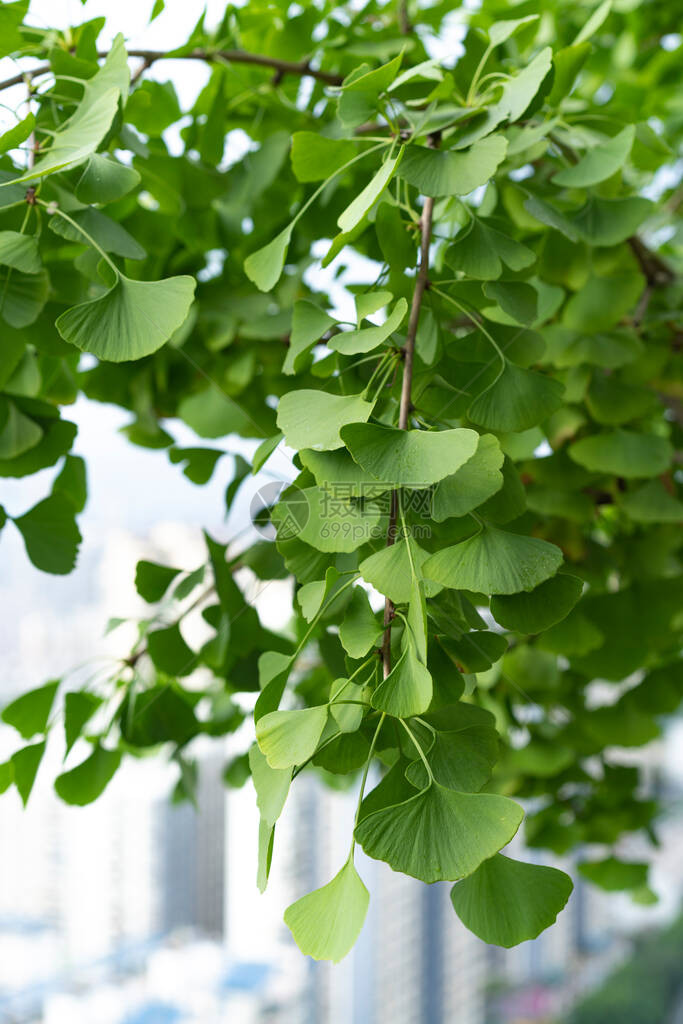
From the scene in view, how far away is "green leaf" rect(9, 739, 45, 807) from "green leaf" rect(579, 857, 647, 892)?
0.50 m

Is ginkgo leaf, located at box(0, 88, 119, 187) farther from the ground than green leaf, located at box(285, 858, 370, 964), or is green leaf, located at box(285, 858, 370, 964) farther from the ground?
ginkgo leaf, located at box(0, 88, 119, 187)

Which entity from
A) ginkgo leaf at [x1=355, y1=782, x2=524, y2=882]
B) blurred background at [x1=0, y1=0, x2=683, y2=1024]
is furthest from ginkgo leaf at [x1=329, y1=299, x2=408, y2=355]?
blurred background at [x1=0, y1=0, x2=683, y2=1024]

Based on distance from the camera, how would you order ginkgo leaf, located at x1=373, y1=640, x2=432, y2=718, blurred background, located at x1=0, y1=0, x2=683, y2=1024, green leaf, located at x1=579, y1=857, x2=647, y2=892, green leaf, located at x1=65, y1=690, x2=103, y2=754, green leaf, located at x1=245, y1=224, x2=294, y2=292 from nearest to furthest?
ginkgo leaf, located at x1=373, y1=640, x2=432, y2=718 < green leaf, located at x1=245, y1=224, x2=294, y2=292 < green leaf, located at x1=65, y1=690, x2=103, y2=754 < green leaf, located at x1=579, y1=857, x2=647, y2=892 < blurred background, located at x1=0, y1=0, x2=683, y2=1024

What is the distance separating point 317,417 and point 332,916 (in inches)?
5.0

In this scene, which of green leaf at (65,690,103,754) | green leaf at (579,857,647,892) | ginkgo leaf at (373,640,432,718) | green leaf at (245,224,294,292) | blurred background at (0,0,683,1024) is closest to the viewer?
ginkgo leaf at (373,640,432,718)

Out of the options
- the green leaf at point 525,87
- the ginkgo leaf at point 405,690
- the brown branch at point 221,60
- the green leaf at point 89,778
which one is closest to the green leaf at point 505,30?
the green leaf at point 525,87

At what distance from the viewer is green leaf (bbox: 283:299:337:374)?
0.29m

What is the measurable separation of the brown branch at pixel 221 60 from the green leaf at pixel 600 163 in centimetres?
17

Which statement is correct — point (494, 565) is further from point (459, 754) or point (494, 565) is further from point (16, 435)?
point (16, 435)

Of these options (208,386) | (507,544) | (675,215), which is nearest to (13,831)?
(208,386)

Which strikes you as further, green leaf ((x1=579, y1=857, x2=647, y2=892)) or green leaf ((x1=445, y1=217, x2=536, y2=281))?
green leaf ((x1=579, y1=857, x2=647, y2=892))

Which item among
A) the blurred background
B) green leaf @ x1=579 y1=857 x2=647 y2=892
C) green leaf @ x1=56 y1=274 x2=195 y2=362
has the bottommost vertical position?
the blurred background

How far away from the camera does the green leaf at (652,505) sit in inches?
16.8

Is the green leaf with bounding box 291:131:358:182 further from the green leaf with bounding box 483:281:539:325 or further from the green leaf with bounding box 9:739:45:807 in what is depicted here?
the green leaf with bounding box 9:739:45:807
